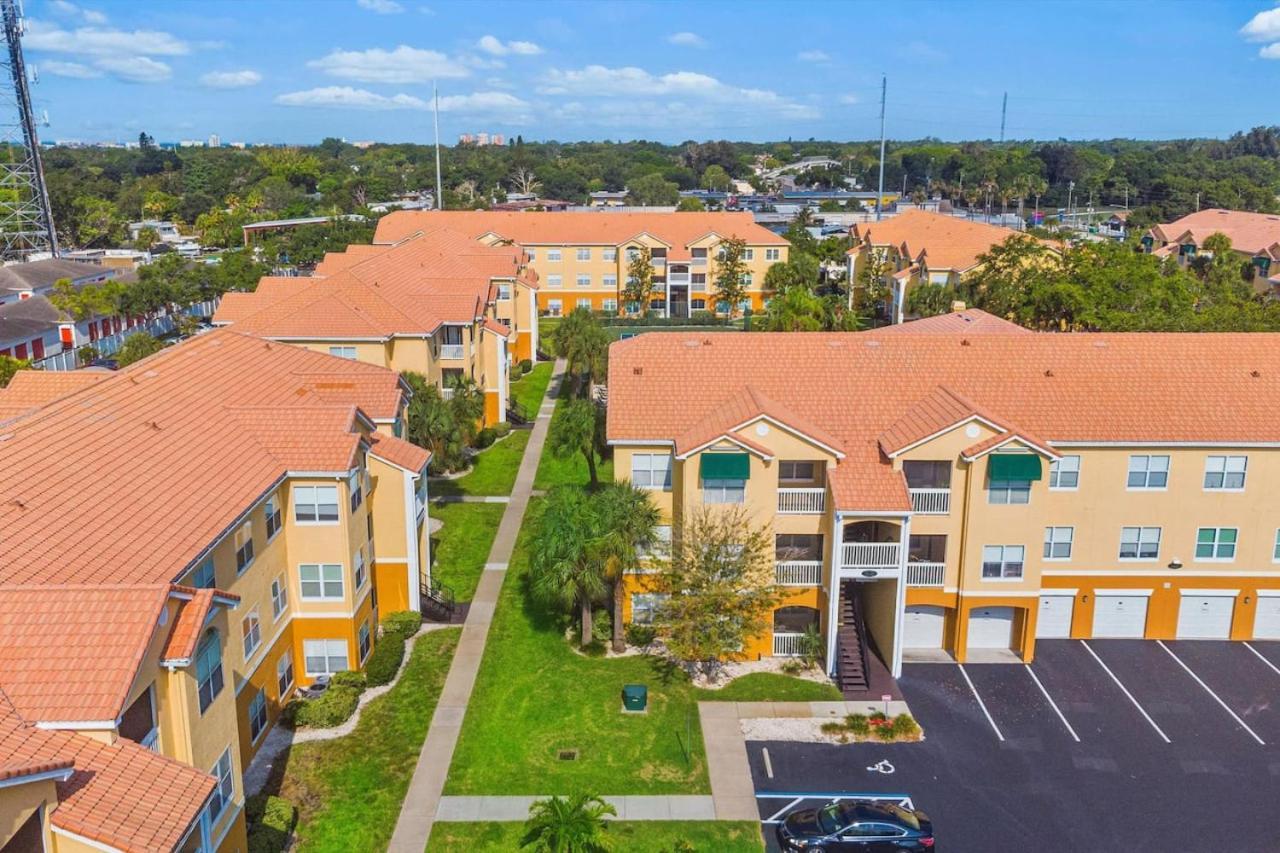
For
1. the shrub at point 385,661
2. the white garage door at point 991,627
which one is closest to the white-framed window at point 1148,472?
the white garage door at point 991,627

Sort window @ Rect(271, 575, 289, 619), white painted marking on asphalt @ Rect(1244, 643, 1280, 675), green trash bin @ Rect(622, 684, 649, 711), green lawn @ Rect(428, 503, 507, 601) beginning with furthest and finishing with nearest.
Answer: green lawn @ Rect(428, 503, 507, 601) < white painted marking on asphalt @ Rect(1244, 643, 1280, 675) < green trash bin @ Rect(622, 684, 649, 711) < window @ Rect(271, 575, 289, 619)

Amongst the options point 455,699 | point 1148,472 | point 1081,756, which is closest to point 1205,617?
point 1148,472

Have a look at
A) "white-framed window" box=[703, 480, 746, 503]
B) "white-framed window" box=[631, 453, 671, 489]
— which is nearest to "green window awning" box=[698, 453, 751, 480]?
"white-framed window" box=[703, 480, 746, 503]

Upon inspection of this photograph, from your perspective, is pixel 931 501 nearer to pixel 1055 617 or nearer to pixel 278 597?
pixel 1055 617

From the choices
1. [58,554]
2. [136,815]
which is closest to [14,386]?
[58,554]

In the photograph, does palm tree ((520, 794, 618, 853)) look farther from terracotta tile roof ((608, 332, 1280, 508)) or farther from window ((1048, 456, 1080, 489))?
window ((1048, 456, 1080, 489))

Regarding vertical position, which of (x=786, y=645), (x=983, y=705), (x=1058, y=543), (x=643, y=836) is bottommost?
(x=643, y=836)

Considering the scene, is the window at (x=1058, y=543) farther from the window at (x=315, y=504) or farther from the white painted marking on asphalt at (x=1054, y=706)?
the window at (x=315, y=504)
